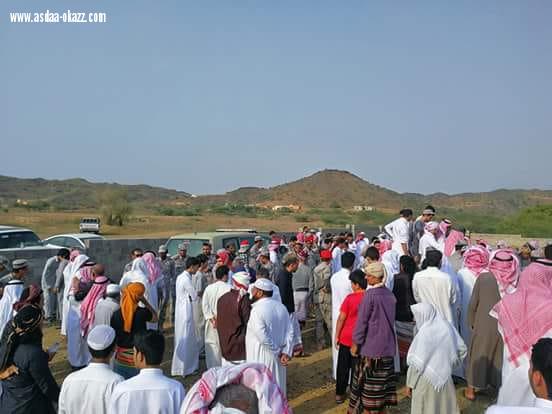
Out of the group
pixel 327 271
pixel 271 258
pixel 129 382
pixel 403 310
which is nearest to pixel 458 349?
pixel 403 310

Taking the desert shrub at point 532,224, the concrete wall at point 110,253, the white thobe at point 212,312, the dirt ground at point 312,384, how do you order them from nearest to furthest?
1. the dirt ground at point 312,384
2. the white thobe at point 212,312
3. the concrete wall at point 110,253
4. the desert shrub at point 532,224

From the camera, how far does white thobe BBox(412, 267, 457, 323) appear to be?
21.1ft

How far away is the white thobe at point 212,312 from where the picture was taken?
696 centimetres

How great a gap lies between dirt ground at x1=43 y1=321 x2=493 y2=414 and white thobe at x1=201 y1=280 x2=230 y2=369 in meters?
0.60

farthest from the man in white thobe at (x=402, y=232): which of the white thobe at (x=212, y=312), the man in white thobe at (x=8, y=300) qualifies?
the man in white thobe at (x=8, y=300)

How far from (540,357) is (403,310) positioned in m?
4.48

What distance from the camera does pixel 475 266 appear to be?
23.6ft

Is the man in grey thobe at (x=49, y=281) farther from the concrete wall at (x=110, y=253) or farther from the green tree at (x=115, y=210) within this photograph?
the green tree at (x=115, y=210)

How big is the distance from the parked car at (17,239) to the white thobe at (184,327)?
6573 mm

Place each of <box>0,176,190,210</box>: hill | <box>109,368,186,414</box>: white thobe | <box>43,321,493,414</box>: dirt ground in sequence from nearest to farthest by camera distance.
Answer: <box>109,368,186,414</box>: white thobe → <box>43,321,493,414</box>: dirt ground → <box>0,176,190,210</box>: hill

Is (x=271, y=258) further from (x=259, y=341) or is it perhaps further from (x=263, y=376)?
(x=263, y=376)

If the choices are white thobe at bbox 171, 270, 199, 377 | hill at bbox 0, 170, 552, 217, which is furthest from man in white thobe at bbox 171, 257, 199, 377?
hill at bbox 0, 170, 552, 217

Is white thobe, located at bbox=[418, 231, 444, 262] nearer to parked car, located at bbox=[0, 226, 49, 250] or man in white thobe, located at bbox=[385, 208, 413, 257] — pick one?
man in white thobe, located at bbox=[385, 208, 413, 257]

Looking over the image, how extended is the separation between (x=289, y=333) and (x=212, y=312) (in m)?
1.74
